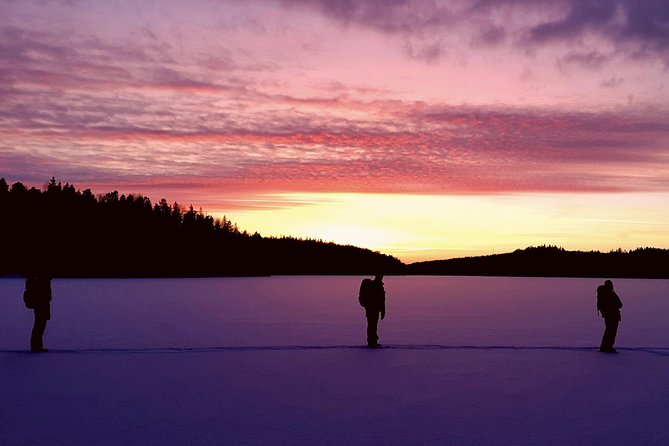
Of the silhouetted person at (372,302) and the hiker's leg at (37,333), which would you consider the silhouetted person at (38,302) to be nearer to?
the hiker's leg at (37,333)

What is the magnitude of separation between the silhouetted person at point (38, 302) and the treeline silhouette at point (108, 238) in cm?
9874

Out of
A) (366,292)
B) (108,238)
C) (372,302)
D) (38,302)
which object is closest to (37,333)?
(38,302)

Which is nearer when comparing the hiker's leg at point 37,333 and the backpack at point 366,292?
the hiker's leg at point 37,333

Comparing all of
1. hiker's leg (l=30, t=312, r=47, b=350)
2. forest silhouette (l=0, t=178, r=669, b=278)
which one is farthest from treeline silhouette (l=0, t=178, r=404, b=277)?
hiker's leg (l=30, t=312, r=47, b=350)

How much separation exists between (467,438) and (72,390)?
6.61m

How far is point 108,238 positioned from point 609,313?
12197cm

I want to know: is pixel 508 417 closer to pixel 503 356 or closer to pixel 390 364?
pixel 390 364

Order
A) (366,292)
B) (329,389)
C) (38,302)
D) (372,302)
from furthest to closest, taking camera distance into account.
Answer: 1. (366,292)
2. (372,302)
3. (38,302)
4. (329,389)

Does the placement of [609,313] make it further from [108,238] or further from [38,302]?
[108,238]

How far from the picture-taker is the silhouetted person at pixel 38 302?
1645cm

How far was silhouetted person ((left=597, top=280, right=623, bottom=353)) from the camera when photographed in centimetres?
1731

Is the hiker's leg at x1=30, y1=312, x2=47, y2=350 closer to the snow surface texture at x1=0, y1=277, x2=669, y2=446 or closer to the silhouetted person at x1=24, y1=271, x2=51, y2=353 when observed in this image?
the silhouetted person at x1=24, y1=271, x2=51, y2=353

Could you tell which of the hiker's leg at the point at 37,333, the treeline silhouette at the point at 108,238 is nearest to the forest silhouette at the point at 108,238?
the treeline silhouette at the point at 108,238

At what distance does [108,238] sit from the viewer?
425 ft
